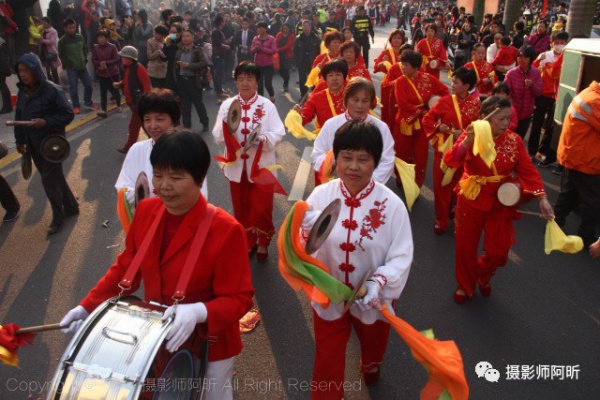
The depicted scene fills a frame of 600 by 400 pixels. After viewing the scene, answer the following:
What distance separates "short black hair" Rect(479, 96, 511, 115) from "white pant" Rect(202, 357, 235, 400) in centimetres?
282

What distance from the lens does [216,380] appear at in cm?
252

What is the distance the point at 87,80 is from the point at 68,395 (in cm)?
1073

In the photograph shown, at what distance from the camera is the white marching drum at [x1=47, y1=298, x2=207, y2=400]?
1.95 meters

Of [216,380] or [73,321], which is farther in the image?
[216,380]

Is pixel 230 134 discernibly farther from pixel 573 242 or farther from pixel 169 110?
pixel 573 242

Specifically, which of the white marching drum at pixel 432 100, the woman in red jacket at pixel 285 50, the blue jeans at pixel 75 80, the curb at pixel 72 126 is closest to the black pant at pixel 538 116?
the white marching drum at pixel 432 100

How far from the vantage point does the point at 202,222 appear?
230 centimetres

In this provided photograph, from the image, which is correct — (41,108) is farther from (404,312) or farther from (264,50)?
(264,50)

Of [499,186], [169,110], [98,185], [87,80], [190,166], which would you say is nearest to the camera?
[190,166]

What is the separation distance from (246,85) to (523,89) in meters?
4.64

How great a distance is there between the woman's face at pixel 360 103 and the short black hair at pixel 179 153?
2316mm

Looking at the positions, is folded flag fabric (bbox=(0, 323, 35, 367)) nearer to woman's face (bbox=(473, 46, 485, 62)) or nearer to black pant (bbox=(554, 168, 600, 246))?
black pant (bbox=(554, 168, 600, 246))

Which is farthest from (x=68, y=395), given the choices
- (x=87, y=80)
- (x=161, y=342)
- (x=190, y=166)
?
(x=87, y=80)

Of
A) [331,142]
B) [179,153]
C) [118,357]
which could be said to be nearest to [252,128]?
[331,142]
